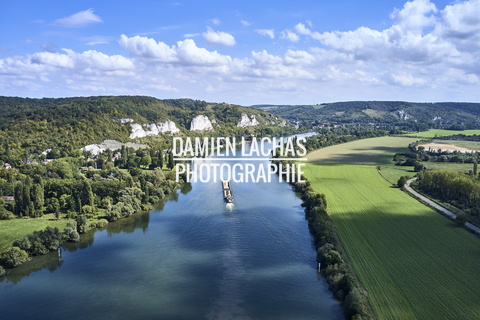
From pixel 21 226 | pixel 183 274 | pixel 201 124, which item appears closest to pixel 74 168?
pixel 21 226

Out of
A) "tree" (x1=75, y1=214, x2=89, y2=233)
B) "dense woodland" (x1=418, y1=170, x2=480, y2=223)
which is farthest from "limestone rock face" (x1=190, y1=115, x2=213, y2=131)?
"tree" (x1=75, y1=214, x2=89, y2=233)

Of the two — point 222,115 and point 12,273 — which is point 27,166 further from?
point 222,115

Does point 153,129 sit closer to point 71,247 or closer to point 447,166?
point 447,166

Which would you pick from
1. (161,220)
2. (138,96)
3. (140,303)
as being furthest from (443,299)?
(138,96)

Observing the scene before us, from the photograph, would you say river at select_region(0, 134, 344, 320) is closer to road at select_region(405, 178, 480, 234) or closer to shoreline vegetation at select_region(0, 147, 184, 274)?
shoreline vegetation at select_region(0, 147, 184, 274)

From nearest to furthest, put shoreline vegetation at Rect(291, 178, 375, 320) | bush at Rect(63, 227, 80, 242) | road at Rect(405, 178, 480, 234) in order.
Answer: shoreline vegetation at Rect(291, 178, 375, 320), road at Rect(405, 178, 480, 234), bush at Rect(63, 227, 80, 242)

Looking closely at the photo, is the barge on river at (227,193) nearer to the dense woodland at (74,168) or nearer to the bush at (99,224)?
the dense woodland at (74,168)

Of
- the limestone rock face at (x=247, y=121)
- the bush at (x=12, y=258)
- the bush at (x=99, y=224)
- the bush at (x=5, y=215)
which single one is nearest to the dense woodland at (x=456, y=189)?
the bush at (x=99, y=224)
